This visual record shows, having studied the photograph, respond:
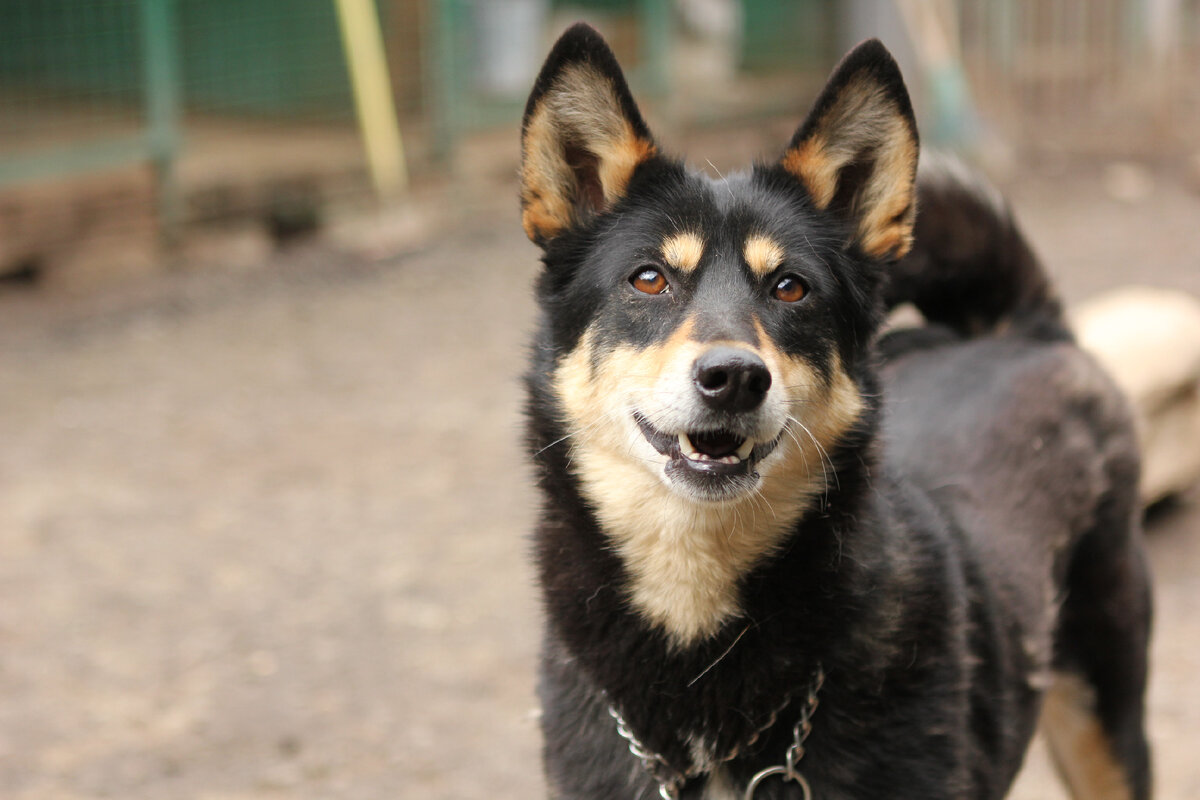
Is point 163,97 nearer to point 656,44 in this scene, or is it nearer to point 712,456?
point 656,44

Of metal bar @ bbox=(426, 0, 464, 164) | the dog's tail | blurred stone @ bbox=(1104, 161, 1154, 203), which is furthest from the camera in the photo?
blurred stone @ bbox=(1104, 161, 1154, 203)

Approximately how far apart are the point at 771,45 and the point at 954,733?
11.3 meters

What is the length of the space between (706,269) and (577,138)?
0.42 m

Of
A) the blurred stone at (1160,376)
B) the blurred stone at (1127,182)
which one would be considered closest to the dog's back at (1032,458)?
the blurred stone at (1160,376)

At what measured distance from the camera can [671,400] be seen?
254 cm

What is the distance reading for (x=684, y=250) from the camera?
2.77 m

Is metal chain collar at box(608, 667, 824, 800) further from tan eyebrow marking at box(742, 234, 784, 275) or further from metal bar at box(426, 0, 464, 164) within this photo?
metal bar at box(426, 0, 464, 164)

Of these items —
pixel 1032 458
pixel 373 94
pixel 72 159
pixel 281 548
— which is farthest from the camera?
pixel 373 94

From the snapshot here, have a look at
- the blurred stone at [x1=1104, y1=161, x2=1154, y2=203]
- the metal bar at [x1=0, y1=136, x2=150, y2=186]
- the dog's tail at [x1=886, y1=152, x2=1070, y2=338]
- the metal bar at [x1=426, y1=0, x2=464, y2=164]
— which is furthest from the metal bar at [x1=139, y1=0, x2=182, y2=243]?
the blurred stone at [x1=1104, y1=161, x2=1154, y2=203]

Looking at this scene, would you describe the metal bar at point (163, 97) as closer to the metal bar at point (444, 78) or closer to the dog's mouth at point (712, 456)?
the metal bar at point (444, 78)

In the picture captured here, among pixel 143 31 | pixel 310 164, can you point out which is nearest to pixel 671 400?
pixel 143 31

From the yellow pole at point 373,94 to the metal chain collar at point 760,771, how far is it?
772 centimetres

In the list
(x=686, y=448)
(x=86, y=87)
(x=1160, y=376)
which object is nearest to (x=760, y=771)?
(x=686, y=448)

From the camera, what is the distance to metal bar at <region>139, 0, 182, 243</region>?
8.16 metres
